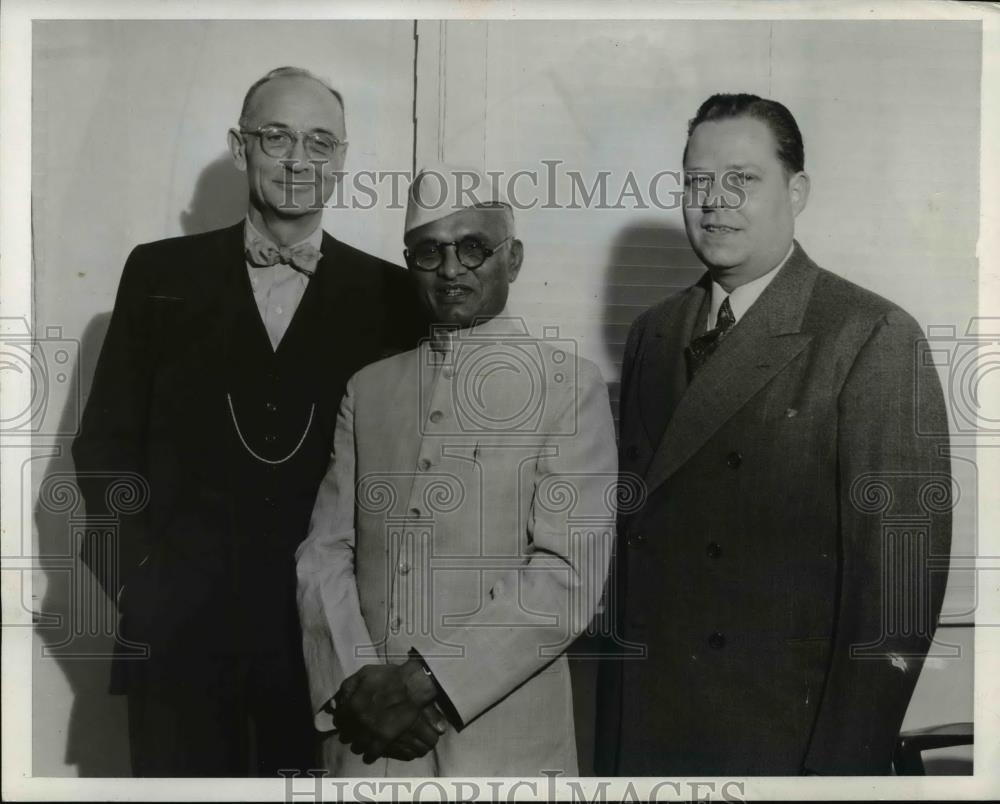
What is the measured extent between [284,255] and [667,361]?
105cm

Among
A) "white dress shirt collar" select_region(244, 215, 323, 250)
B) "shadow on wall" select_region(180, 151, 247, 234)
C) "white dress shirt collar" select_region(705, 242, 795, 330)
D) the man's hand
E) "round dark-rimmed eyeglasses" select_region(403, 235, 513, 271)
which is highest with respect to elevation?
"shadow on wall" select_region(180, 151, 247, 234)

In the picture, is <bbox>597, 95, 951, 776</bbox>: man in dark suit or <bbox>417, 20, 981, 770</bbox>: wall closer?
<bbox>597, 95, 951, 776</bbox>: man in dark suit

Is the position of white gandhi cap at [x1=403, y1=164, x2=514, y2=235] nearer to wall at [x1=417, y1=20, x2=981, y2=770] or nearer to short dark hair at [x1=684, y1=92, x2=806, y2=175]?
wall at [x1=417, y1=20, x2=981, y2=770]

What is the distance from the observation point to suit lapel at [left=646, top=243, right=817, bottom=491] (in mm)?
2723

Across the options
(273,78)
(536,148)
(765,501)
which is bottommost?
(765,501)

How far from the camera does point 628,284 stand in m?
2.87

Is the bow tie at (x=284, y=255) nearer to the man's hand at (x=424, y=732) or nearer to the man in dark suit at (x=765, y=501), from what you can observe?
the man in dark suit at (x=765, y=501)

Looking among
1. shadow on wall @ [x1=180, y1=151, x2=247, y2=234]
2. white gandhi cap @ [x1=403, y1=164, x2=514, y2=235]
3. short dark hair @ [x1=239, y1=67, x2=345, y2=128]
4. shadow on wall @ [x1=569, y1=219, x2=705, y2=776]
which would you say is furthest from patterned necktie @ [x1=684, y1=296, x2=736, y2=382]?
shadow on wall @ [x1=180, y1=151, x2=247, y2=234]

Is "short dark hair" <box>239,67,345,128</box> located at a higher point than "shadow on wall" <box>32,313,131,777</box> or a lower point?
higher

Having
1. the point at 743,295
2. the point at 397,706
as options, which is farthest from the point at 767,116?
the point at 397,706

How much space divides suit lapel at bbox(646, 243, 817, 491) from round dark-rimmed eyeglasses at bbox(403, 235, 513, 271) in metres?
0.62

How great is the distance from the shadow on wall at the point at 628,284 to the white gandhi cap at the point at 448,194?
0.31 m

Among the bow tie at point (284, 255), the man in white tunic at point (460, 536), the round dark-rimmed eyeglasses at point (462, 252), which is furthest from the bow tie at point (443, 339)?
the bow tie at point (284, 255)

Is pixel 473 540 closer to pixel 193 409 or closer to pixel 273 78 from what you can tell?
pixel 193 409
